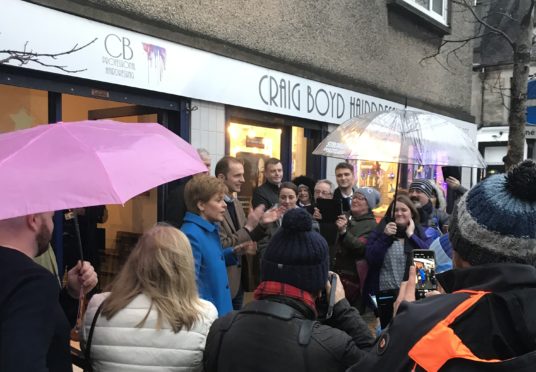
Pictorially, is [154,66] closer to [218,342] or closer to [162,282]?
[162,282]

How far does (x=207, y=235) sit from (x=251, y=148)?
154 inches

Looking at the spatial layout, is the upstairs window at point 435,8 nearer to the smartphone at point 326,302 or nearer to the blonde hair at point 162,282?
the smartphone at point 326,302

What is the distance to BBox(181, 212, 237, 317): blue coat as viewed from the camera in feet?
10.0

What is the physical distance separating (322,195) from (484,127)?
1600 centimetres

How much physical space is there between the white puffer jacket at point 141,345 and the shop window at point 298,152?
5983mm

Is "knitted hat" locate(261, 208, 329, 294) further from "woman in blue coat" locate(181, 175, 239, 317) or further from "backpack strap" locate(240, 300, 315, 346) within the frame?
"woman in blue coat" locate(181, 175, 239, 317)

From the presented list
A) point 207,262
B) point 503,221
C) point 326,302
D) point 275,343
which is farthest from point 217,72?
point 503,221

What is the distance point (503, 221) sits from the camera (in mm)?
1172

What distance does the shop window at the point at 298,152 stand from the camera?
7.77m

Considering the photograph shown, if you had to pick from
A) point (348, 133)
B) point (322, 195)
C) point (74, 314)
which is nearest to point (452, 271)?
point (74, 314)

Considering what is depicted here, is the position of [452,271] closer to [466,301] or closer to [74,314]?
[466,301]

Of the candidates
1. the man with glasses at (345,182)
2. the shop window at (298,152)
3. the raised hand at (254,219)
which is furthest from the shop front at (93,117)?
the shop window at (298,152)

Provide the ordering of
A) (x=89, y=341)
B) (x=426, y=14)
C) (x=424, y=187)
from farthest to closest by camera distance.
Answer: (x=426, y=14) → (x=424, y=187) → (x=89, y=341)

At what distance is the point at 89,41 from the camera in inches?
178
